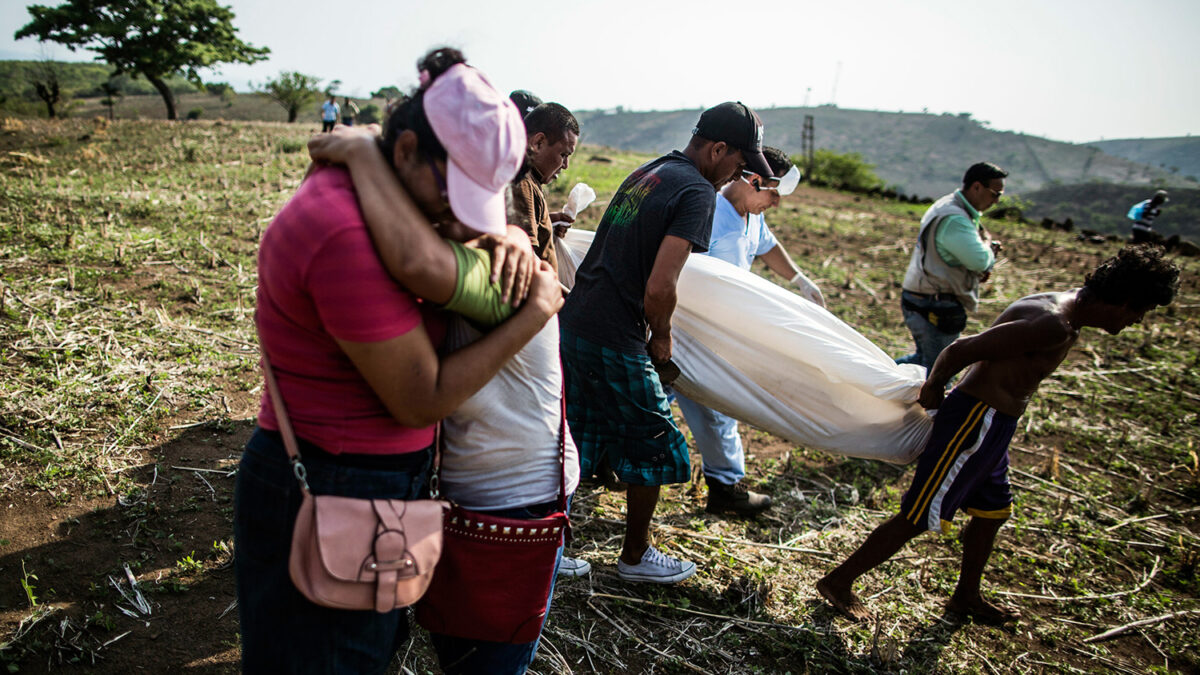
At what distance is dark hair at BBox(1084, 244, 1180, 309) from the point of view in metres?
2.65

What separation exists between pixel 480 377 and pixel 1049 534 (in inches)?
159

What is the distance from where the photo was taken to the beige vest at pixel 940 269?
4.32m

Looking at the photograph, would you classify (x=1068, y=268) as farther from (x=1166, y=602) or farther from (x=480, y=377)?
(x=480, y=377)

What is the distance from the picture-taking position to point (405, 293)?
3.86 feet

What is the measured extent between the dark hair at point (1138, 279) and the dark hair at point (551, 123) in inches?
94.4

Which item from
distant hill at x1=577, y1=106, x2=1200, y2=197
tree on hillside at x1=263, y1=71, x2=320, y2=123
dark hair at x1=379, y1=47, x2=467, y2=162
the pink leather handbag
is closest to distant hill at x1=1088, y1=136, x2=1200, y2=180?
distant hill at x1=577, y1=106, x2=1200, y2=197

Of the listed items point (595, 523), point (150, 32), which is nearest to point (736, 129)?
point (595, 523)

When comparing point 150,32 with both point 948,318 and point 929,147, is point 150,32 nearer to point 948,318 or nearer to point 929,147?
point 948,318

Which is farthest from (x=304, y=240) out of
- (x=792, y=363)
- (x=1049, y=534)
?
(x=1049, y=534)

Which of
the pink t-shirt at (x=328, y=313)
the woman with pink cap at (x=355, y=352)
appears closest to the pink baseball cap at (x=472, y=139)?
the woman with pink cap at (x=355, y=352)

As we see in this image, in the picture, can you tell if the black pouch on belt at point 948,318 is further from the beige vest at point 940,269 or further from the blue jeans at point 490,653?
the blue jeans at point 490,653

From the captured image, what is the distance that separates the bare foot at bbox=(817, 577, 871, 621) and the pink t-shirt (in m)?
2.39

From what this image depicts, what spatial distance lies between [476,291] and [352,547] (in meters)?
0.54

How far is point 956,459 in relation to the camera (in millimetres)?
2801
